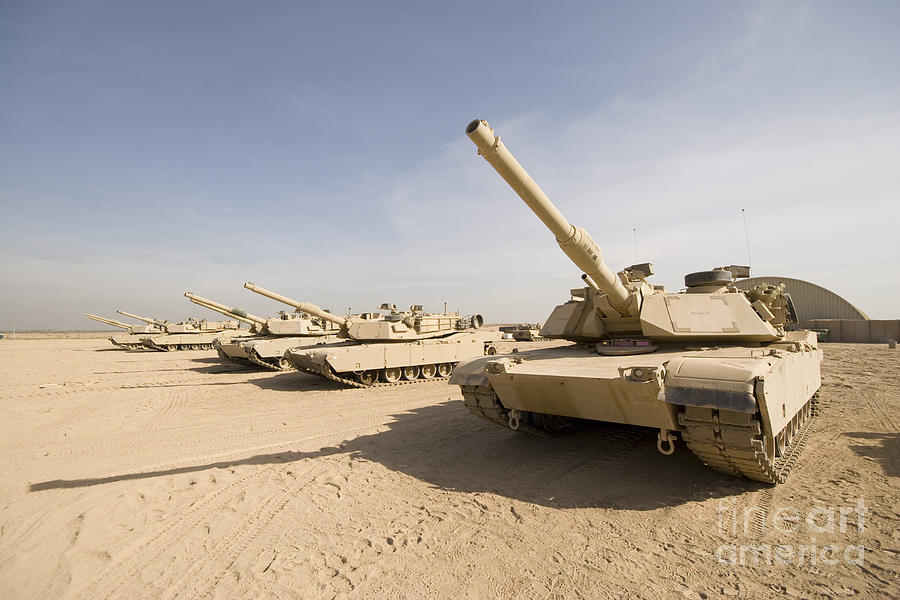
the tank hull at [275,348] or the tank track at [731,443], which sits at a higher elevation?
the tank hull at [275,348]

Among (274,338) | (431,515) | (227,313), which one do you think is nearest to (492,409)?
(431,515)

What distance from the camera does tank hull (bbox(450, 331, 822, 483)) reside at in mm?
4043

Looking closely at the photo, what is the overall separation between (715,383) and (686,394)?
26cm

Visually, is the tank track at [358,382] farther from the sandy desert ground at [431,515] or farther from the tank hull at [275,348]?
the sandy desert ground at [431,515]

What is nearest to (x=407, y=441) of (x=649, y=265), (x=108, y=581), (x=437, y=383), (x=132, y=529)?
(x=132, y=529)

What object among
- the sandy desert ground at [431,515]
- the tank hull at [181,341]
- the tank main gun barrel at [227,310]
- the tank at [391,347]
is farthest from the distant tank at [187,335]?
the sandy desert ground at [431,515]

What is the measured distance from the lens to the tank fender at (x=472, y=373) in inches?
239

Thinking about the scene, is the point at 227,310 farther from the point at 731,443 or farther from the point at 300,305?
the point at 731,443

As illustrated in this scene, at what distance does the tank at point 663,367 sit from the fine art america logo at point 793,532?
43 centimetres

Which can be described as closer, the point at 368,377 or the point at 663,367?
the point at 663,367

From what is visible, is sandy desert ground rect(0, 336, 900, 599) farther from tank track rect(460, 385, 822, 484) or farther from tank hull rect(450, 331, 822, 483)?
tank hull rect(450, 331, 822, 483)

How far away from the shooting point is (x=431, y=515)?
429 cm

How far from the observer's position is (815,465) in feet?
18.0

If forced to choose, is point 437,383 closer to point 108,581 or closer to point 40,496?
point 40,496
